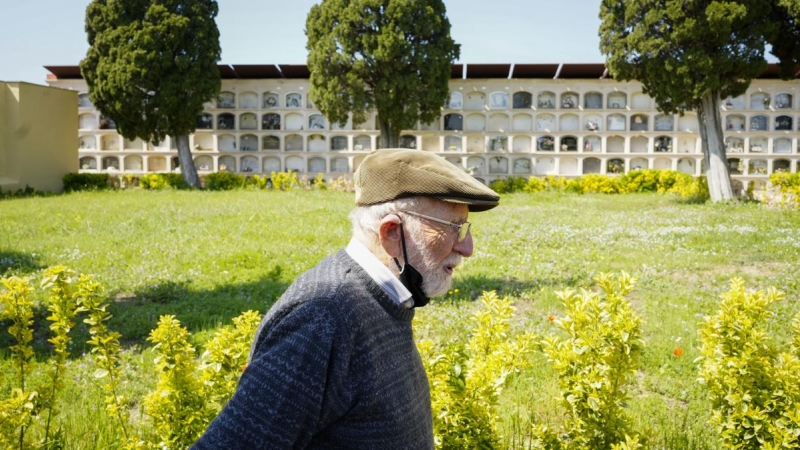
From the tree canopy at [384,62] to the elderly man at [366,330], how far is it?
1677 cm

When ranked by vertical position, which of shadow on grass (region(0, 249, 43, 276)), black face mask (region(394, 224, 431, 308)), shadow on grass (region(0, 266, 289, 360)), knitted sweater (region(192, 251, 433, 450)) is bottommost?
shadow on grass (region(0, 266, 289, 360))

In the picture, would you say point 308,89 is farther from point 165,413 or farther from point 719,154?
point 165,413

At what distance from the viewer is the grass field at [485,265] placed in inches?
152

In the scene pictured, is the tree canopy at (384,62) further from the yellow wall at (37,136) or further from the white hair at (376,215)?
the white hair at (376,215)

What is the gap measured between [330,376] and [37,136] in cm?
2018

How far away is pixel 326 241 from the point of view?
887 centimetres

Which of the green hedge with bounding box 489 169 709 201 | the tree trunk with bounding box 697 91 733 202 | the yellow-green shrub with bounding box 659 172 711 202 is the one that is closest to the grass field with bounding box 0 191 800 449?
the tree trunk with bounding box 697 91 733 202

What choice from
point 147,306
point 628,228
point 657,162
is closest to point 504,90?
point 657,162

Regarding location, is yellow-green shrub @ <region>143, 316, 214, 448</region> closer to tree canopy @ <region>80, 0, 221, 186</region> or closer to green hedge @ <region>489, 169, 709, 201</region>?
green hedge @ <region>489, 169, 709, 201</region>

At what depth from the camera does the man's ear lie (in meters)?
1.65

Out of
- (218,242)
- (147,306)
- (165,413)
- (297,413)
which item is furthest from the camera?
(218,242)

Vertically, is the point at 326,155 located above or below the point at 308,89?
below

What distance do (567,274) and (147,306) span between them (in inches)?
169

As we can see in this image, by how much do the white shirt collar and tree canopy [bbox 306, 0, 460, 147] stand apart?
55.2ft
